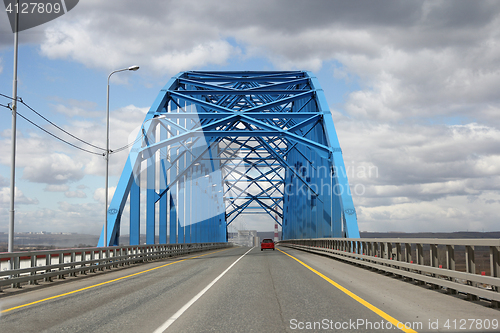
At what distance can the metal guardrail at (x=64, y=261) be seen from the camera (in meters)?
11.9

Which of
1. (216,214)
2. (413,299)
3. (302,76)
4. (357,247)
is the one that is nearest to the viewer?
(413,299)

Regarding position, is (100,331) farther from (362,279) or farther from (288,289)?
(362,279)

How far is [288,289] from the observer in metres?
10.4

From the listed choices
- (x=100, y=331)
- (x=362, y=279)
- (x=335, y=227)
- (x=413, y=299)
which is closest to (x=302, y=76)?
(x=335, y=227)

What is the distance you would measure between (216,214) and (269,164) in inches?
466

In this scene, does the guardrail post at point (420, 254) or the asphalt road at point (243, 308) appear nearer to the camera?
the asphalt road at point (243, 308)

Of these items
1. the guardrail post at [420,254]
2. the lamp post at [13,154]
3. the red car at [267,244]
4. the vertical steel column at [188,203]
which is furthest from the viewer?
the vertical steel column at [188,203]

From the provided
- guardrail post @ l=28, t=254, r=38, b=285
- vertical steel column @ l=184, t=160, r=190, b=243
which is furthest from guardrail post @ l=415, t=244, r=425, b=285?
vertical steel column @ l=184, t=160, r=190, b=243

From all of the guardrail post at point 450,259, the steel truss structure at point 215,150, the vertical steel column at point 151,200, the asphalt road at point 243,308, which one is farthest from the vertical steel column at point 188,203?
the guardrail post at point 450,259

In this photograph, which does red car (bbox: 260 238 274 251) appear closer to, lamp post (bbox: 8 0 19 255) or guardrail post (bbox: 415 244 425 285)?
lamp post (bbox: 8 0 19 255)

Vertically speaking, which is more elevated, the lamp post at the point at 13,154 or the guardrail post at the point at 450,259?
the lamp post at the point at 13,154

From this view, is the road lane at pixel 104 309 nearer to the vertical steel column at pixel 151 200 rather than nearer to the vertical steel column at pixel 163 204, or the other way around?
the vertical steel column at pixel 151 200

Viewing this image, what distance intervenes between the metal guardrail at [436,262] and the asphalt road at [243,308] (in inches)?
11.0

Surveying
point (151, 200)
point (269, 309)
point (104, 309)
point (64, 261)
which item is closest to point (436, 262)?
point (269, 309)
